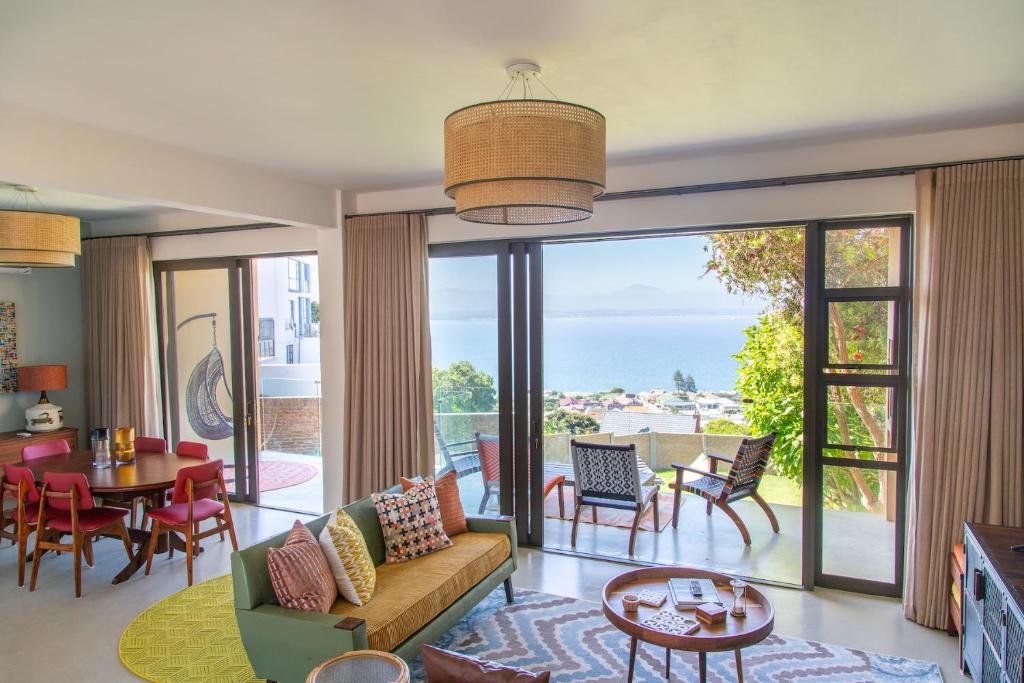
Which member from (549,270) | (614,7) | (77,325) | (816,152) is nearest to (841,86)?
(816,152)

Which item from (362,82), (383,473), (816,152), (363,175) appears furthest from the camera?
(383,473)

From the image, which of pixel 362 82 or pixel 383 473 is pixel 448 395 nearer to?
pixel 383 473

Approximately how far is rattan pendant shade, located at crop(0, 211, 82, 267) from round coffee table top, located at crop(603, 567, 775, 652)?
13.8 ft

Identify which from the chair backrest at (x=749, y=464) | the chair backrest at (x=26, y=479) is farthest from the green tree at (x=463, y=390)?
the chair backrest at (x=26, y=479)

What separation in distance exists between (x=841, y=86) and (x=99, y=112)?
3.53 m

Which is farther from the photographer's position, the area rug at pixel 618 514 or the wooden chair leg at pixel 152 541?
the area rug at pixel 618 514

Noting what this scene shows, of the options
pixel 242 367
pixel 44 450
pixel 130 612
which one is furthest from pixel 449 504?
pixel 44 450

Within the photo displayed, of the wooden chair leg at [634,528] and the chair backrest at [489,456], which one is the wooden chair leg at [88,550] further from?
the wooden chair leg at [634,528]

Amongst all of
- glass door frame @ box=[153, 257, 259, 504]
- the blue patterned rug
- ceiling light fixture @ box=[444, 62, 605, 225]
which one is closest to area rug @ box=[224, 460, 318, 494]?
glass door frame @ box=[153, 257, 259, 504]

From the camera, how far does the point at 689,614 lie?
298 cm

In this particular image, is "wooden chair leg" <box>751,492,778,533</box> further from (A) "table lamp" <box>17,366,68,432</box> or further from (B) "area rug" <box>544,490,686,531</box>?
(A) "table lamp" <box>17,366,68,432</box>

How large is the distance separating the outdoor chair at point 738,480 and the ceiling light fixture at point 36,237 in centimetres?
465

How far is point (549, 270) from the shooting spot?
16.2ft

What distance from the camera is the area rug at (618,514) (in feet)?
17.2
